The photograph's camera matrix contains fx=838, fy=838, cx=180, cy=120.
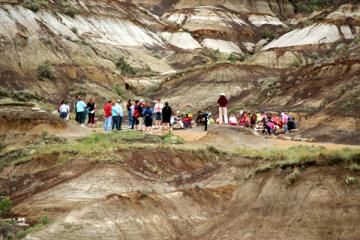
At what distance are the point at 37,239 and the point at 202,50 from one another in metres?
72.4

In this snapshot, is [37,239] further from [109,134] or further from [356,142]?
[356,142]

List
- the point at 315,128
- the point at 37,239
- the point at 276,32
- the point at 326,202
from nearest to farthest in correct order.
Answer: the point at 326,202 < the point at 37,239 < the point at 315,128 < the point at 276,32

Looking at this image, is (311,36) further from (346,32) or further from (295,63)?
(295,63)

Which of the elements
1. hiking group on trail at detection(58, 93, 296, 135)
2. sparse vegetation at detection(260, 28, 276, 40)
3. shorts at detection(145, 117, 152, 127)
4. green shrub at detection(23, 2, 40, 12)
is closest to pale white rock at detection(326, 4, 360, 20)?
sparse vegetation at detection(260, 28, 276, 40)

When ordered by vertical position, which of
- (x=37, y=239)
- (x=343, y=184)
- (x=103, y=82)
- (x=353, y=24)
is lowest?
(x=37, y=239)

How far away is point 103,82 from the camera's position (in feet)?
215

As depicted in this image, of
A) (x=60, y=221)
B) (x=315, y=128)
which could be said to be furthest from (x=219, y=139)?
(x=60, y=221)

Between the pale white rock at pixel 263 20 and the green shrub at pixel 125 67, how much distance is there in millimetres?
37383

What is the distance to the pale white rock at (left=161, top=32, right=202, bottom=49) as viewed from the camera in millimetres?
92556

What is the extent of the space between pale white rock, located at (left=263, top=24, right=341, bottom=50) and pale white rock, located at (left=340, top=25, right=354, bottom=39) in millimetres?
625

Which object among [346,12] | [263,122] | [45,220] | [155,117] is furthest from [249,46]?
[45,220]

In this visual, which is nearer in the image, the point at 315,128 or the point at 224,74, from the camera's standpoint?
the point at 315,128

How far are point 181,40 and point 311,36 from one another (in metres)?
15.8

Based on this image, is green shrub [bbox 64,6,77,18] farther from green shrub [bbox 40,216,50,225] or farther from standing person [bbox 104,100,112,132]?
green shrub [bbox 40,216,50,225]
